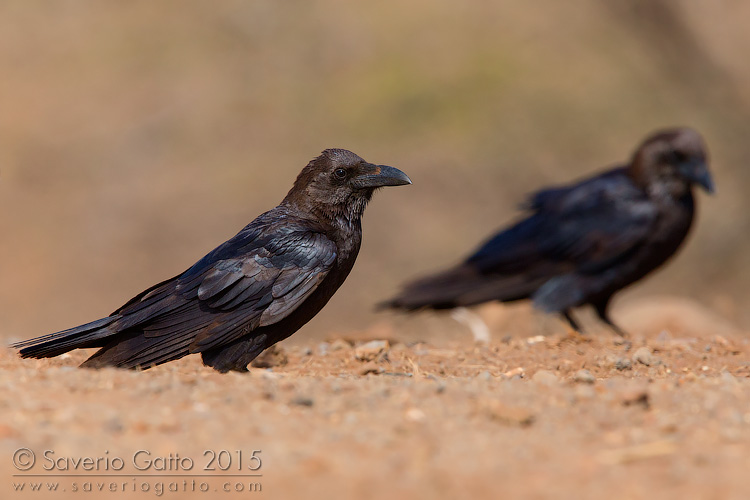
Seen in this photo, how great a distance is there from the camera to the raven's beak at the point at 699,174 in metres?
9.47

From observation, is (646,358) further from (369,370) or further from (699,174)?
(699,174)

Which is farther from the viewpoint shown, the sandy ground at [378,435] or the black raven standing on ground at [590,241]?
the black raven standing on ground at [590,241]

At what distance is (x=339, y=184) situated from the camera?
6305 mm

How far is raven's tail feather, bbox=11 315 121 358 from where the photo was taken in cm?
542

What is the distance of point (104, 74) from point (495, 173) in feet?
31.5

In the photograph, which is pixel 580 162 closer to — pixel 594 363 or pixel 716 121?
pixel 716 121

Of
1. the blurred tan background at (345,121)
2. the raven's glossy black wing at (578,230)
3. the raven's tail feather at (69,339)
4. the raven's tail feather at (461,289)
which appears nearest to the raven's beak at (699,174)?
the raven's glossy black wing at (578,230)

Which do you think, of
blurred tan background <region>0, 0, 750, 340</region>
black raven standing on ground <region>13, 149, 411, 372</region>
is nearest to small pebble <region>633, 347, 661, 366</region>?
black raven standing on ground <region>13, 149, 411, 372</region>

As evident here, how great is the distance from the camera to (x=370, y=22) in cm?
2119

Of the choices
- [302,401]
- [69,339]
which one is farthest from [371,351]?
[302,401]

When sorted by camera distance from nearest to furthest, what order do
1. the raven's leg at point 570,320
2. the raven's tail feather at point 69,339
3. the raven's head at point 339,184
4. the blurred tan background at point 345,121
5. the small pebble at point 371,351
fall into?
1. the raven's tail feather at point 69,339
2. the raven's head at point 339,184
3. the small pebble at point 371,351
4. the raven's leg at point 570,320
5. the blurred tan background at point 345,121

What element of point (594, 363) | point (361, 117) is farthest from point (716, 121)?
point (594, 363)

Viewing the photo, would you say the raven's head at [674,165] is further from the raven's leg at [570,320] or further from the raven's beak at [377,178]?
the raven's beak at [377,178]

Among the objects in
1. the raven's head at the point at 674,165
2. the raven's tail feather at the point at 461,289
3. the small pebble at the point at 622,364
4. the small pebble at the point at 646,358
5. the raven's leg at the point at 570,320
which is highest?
the raven's head at the point at 674,165
